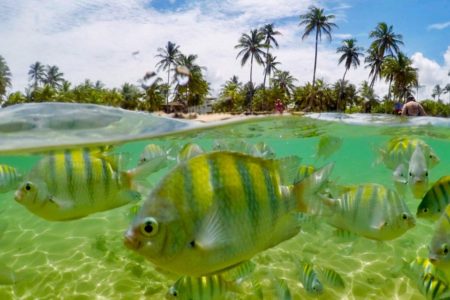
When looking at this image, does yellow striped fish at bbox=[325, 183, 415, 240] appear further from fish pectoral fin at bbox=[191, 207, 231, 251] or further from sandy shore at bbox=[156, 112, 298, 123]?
sandy shore at bbox=[156, 112, 298, 123]

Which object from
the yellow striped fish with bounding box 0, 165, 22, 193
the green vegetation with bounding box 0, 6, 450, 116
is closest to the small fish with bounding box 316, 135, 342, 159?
the yellow striped fish with bounding box 0, 165, 22, 193

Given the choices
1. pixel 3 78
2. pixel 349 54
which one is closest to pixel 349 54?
pixel 349 54

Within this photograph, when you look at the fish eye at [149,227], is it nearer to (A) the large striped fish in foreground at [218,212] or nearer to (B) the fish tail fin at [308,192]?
(A) the large striped fish in foreground at [218,212]

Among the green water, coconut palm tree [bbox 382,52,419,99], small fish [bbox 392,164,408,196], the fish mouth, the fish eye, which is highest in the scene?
coconut palm tree [bbox 382,52,419,99]

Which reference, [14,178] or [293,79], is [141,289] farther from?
[293,79]

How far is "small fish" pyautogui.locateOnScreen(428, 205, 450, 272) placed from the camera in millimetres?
2348

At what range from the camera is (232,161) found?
6.11 ft

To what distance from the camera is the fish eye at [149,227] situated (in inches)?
61.2

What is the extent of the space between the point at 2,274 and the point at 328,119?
13.9 metres

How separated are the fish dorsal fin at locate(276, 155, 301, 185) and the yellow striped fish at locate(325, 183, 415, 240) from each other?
62.0 inches

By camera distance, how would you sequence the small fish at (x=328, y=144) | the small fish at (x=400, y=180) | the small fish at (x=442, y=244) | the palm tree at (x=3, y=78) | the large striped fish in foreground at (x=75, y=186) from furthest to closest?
the palm tree at (x=3, y=78) < the small fish at (x=328, y=144) < the small fish at (x=400, y=180) < the large striped fish in foreground at (x=75, y=186) < the small fish at (x=442, y=244)

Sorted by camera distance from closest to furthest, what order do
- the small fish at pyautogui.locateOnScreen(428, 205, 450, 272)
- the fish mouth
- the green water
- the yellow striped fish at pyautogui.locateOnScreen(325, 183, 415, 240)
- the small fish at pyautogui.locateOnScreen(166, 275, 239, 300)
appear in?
the fish mouth, the small fish at pyautogui.locateOnScreen(428, 205, 450, 272), the yellow striped fish at pyautogui.locateOnScreen(325, 183, 415, 240), the small fish at pyautogui.locateOnScreen(166, 275, 239, 300), the green water

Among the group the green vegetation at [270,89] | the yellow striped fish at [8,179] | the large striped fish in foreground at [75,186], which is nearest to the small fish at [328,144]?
the large striped fish in foreground at [75,186]

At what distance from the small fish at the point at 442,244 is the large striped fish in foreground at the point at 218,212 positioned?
42.8 inches
